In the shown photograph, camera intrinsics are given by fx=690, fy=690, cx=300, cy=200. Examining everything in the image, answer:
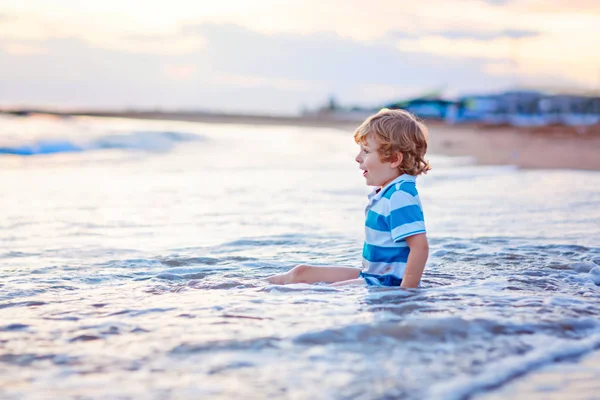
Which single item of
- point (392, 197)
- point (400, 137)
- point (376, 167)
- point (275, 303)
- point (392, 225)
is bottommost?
point (275, 303)

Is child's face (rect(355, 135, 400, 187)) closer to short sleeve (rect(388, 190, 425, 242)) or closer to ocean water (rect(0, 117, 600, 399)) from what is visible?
short sleeve (rect(388, 190, 425, 242))

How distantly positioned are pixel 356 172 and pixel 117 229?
665 centimetres

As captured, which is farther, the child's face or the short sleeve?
the child's face

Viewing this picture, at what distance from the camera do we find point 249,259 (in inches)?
177

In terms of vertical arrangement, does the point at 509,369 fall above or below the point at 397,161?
below

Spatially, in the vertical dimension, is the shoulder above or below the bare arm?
above

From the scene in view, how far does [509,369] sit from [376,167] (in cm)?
146

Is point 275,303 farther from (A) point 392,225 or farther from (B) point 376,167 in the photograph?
(B) point 376,167

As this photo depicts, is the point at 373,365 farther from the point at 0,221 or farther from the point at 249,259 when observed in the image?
the point at 0,221

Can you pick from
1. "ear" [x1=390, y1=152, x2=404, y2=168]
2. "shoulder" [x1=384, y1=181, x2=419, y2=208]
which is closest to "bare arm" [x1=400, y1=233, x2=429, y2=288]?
"shoulder" [x1=384, y1=181, x2=419, y2=208]

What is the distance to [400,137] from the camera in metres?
3.45

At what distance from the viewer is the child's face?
3.52 m

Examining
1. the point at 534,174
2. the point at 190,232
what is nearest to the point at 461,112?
the point at 534,174

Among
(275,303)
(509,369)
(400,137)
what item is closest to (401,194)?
(400,137)
